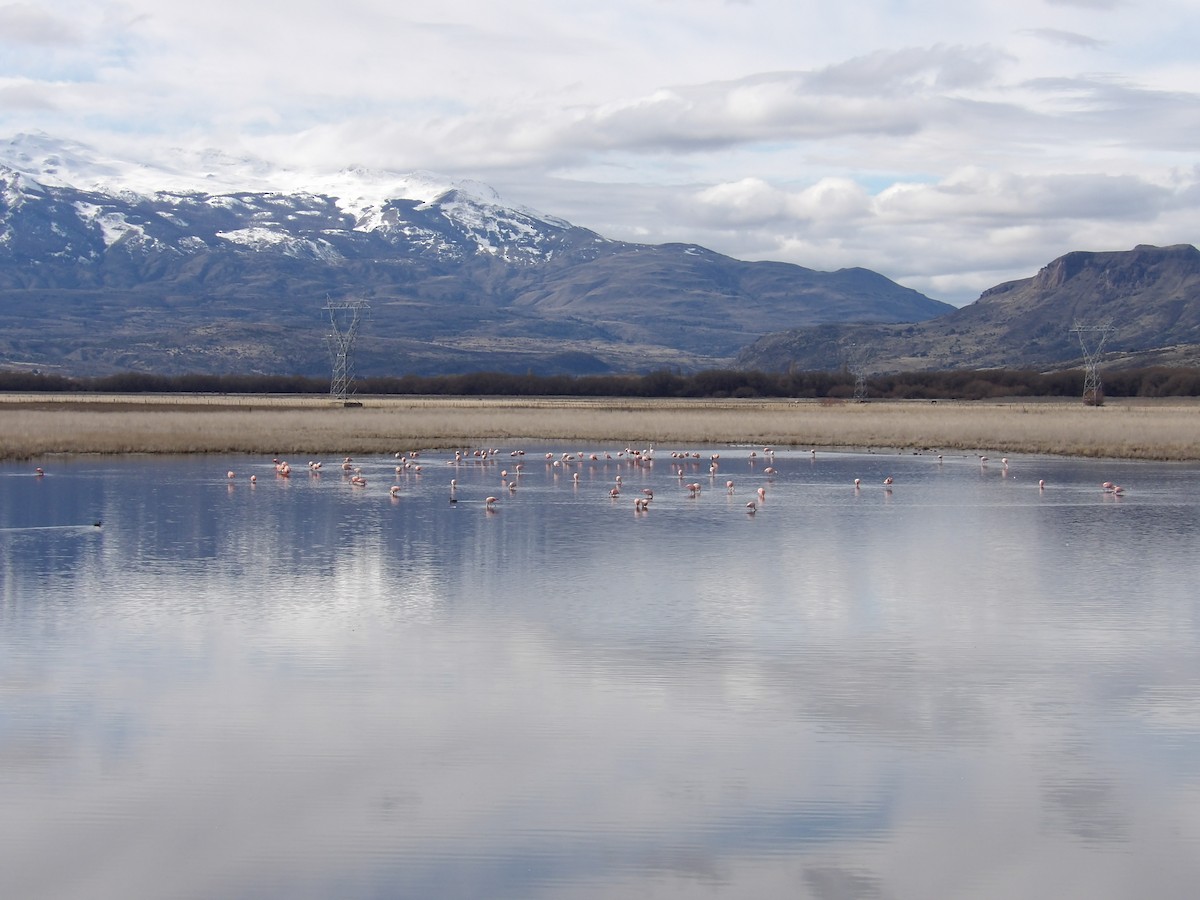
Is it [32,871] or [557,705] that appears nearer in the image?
[32,871]

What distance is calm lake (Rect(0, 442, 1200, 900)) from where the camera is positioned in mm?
10781

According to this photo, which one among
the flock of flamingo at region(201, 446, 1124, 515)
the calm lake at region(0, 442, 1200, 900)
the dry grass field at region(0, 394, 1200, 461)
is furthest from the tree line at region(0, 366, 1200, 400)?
the calm lake at region(0, 442, 1200, 900)

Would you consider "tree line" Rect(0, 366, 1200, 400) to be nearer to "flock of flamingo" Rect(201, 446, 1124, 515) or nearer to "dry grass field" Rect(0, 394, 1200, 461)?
"dry grass field" Rect(0, 394, 1200, 461)

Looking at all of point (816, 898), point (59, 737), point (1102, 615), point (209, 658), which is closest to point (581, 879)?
point (816, 898)

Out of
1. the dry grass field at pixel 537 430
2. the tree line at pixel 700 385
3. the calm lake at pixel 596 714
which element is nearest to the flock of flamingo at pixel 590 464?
the dry grass field at pixel 537 430

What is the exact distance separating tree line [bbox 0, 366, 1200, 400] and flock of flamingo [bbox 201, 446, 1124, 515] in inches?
3898

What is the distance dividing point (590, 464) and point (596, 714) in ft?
122

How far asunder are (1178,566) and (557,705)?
45.6 feet

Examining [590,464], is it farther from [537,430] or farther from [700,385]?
[700,385]

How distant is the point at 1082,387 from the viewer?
154m

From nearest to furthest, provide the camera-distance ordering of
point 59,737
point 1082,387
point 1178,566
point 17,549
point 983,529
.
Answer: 1. point 59,737
2. point 1178,566
3. point 17,549
4. point 983,529
5. point 1082,387

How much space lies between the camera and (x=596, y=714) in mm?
14672

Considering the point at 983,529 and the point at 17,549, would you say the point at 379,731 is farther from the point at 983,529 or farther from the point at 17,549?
the point at 983,529

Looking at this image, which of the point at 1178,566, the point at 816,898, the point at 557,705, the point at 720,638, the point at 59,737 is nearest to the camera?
the point at 816,898
